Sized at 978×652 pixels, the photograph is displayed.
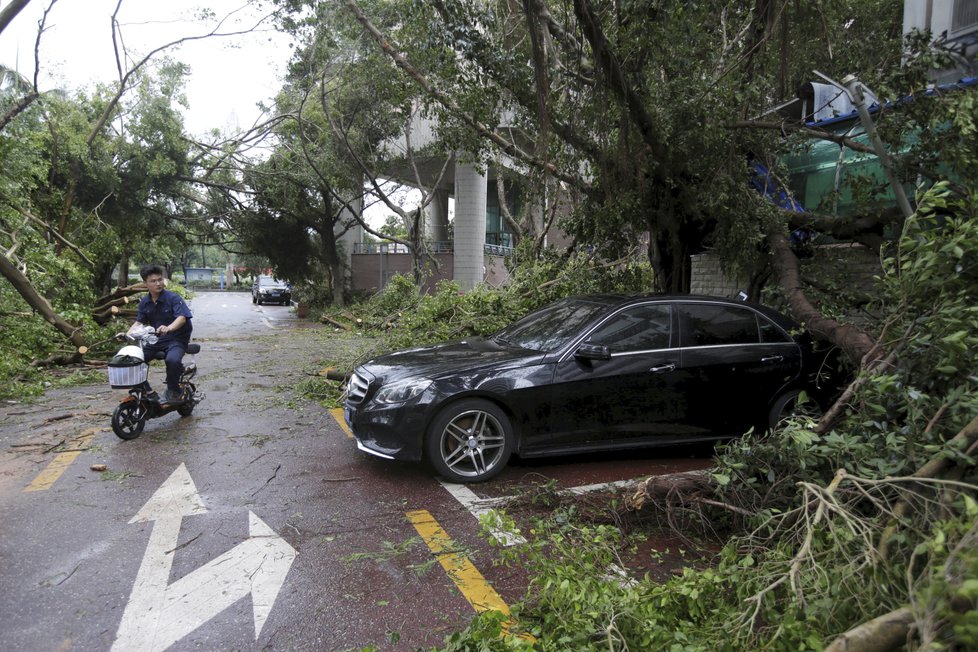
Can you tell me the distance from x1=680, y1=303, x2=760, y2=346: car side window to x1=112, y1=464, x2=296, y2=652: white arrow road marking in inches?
144

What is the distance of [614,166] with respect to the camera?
766cm

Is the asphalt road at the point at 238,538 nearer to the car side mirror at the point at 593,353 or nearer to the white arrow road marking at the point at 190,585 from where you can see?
the white arrow road marking at the point at 190,585

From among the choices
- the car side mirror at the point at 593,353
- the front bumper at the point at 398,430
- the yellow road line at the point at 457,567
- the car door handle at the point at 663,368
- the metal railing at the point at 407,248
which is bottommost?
the yellow road line at the point at 457,567

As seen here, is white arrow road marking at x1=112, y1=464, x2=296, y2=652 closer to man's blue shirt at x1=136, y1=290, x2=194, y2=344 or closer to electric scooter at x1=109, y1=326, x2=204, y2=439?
electric scooter at x1=109, y1=326, x2=204, y2=439

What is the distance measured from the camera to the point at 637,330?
A: 5.07m

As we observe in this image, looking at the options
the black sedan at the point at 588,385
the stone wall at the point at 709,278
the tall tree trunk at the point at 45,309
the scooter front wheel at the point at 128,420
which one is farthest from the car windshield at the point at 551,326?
the tall tree trunk at the point at 45,309

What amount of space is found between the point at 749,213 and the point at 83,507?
279 inches

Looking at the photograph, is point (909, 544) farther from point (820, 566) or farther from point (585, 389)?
point (585, 389)

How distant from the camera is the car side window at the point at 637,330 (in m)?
4.96

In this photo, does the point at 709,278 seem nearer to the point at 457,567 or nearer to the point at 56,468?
the point at 457,567

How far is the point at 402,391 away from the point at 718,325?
289cm

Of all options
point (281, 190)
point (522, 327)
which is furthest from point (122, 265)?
point (522, 327)

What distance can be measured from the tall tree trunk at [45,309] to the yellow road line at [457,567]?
8.72 m

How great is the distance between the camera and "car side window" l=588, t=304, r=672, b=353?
4965 mm
